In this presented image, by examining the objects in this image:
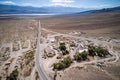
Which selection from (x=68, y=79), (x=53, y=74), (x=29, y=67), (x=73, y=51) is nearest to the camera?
(x=68, y=79)

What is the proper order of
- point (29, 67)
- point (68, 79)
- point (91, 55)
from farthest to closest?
point (91, 55)
point (29, 67)
point (68, 79)

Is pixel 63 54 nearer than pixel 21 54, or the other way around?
pixel 63 54

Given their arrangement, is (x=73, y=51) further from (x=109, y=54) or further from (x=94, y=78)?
(x=94, y=78)

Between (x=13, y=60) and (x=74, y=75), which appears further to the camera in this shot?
(x=13, y=60)

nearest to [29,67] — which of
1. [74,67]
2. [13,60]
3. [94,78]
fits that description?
[13,60]

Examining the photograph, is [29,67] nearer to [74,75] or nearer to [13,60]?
[13,60]

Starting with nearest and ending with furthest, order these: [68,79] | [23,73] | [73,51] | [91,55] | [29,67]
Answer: [68,79] < [23,73] < [29,67] < [91,55] < [73,51]

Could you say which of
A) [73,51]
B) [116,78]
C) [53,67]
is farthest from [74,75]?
[73,51]

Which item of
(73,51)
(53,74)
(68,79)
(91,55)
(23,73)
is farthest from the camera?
(73,51)

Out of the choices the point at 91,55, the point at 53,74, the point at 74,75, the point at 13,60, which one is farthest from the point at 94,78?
the point at 13,60
